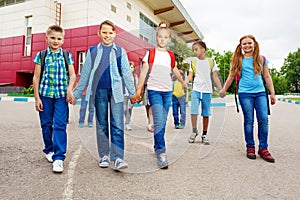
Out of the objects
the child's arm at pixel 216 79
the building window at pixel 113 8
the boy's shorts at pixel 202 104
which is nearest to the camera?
the child's arm at pixel 216 79

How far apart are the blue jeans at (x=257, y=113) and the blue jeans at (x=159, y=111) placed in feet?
3.64

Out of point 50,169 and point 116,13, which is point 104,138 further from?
Result: point 116,13

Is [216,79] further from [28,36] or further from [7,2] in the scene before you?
[7,2]

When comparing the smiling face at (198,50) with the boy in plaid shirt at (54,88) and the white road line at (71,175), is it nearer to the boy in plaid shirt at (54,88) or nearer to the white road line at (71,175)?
the boy in plaid shirt at (54,88)

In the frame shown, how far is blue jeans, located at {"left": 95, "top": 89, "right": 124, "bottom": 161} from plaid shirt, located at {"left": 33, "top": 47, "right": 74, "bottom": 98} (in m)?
0.43

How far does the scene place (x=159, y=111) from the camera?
100.0 inches

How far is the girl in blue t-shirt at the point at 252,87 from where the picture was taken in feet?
9.90

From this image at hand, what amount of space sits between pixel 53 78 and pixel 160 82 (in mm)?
1117

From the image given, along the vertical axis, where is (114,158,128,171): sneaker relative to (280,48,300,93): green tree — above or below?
below

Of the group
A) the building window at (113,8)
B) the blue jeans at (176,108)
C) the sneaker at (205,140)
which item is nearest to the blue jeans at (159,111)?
the sneaker at (205,140)

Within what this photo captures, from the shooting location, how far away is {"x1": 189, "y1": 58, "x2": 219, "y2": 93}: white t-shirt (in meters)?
2.49

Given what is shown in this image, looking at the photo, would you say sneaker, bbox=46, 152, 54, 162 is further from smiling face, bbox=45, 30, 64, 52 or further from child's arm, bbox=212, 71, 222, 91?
child's arm, bbox=212, 71, 222, 91

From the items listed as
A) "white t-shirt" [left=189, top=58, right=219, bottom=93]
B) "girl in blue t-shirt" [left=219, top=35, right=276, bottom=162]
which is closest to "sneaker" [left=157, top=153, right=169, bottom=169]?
"white t-shirt" [left=189, top=58, right=219, bottom=93]

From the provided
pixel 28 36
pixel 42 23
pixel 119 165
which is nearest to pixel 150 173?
pixel 119 165
